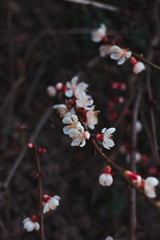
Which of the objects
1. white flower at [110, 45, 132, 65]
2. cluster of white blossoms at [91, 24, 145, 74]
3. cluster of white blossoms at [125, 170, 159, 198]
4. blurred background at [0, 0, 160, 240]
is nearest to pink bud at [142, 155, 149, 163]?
blurred background at [0, 0, 160, 240]

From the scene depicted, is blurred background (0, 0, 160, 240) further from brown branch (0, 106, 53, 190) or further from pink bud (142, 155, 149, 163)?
brown branch (0, 106, 53, 190)

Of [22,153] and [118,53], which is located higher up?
[118,53]

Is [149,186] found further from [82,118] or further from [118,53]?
[118,53]

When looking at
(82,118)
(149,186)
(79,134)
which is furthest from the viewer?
(82,118)

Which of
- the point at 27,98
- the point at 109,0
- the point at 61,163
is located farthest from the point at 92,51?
the point at 61,163

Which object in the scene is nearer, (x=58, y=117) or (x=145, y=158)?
(x=145, y=158)

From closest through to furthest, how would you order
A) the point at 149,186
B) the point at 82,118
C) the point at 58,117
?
the point at 149,186 < the point at 82,118 < the point at 58,117

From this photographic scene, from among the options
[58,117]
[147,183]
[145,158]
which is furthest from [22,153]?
[145,158]
